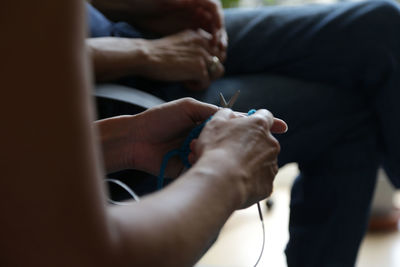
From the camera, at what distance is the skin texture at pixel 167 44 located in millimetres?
906

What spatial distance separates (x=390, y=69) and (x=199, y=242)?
0.69 m

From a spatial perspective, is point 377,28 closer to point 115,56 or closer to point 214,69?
point 214,69

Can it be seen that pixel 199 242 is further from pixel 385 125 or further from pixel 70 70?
pixel 385 125

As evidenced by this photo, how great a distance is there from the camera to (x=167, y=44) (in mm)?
994

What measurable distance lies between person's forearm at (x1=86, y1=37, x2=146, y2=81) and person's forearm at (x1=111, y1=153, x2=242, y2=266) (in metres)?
0.40

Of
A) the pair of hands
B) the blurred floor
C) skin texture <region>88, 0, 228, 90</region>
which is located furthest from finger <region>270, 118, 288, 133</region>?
the blurred floor

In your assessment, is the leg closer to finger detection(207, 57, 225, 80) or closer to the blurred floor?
finger detection(207, 57, 225, 80)

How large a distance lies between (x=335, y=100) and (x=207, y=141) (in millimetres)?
536

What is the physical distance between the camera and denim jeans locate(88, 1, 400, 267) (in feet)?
3.37

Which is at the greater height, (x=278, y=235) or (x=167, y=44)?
(x=167, y=44)

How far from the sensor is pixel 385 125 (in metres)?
1.05

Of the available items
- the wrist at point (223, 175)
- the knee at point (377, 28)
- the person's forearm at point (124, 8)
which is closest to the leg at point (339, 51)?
the knee at point (377, 28)

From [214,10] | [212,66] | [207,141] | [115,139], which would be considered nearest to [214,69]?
[212,66]

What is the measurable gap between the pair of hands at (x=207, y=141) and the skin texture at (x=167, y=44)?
190 millimetres
